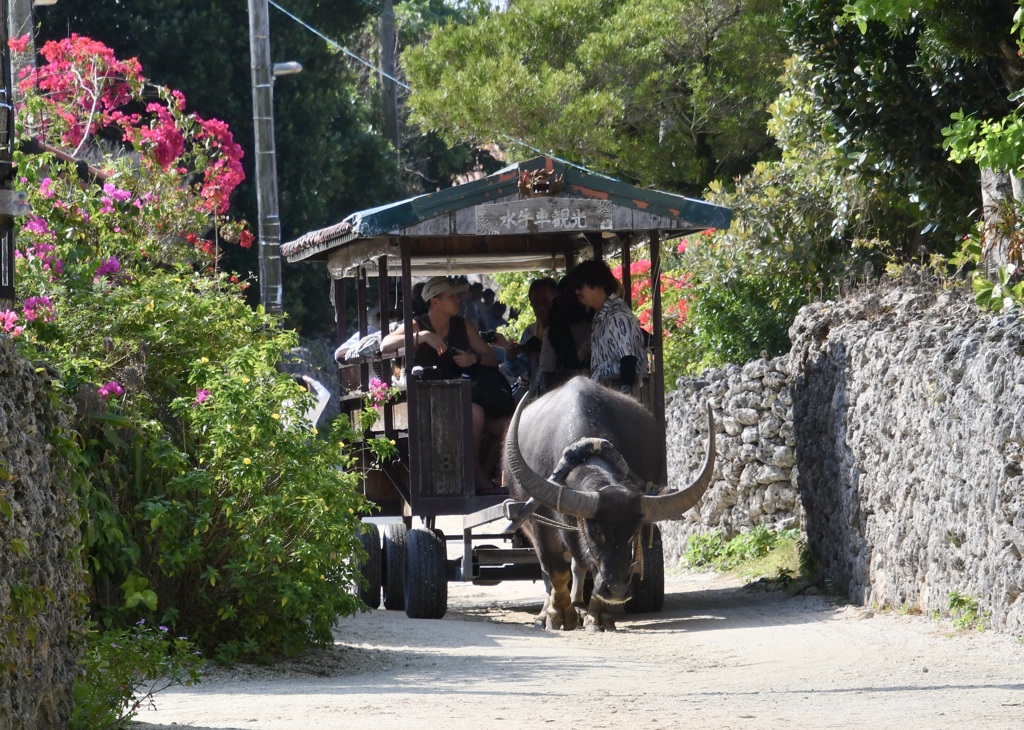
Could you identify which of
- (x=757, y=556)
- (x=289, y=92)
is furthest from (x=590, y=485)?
(x=289, y=92)

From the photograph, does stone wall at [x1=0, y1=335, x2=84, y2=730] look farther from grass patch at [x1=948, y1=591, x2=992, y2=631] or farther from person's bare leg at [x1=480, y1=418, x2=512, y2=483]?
person's bare leg at [x1=480, y1=418, x2=512, y2=483]

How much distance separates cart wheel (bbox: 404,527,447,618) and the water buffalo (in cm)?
64

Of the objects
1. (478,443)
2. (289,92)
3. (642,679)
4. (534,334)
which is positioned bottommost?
(642,679)

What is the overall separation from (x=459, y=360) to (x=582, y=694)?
4.12 metres

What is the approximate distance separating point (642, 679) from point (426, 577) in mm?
2898

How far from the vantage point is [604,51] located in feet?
61.1

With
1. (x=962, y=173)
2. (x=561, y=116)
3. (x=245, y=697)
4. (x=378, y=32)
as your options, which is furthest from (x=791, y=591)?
(x=378, y=32)

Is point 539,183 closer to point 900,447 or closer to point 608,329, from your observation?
point 608,329

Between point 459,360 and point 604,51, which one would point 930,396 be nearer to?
point 459,360

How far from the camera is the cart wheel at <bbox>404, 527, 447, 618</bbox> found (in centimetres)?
970

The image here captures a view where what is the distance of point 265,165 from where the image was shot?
52.3 ft

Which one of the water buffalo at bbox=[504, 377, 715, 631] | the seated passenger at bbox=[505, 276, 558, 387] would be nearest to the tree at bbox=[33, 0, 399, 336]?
the seated passenger at bbox=[505, 276, 558, 387]

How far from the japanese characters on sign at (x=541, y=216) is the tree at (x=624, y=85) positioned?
8749 millimetres

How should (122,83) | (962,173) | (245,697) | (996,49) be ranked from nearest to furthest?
(245,697) → (996,49) → (962,173) → (122,83)
